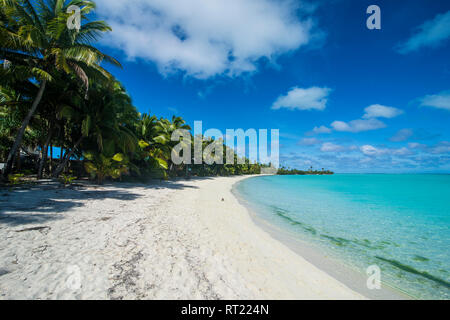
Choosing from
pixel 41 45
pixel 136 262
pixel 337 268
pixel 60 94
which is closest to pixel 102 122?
pixel 60 94

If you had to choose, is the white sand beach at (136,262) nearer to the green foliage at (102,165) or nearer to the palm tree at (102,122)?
the green foliage at (102,165)

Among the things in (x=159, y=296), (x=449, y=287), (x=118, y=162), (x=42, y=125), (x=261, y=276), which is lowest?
(x=449, y=287)

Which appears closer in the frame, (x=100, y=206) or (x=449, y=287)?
(x=449, y=287)

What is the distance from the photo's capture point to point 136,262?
2955 millimetres

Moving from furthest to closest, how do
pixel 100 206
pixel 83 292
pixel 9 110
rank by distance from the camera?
pixel 9 110 < pixel 100 206 < pixel 83 292

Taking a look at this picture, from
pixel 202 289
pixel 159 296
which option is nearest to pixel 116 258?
pixel 159 296

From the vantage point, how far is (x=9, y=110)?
34.4 ft

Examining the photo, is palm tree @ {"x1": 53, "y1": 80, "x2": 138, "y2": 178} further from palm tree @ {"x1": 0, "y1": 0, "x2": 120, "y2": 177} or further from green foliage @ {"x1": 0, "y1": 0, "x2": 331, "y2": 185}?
palm tree @ {"x1": 0, "y1": 0, "x2": 120, "y2": 177}

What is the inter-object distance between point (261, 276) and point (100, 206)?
19.4ft

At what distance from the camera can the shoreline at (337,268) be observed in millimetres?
3200

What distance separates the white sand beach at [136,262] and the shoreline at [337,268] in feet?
1.33

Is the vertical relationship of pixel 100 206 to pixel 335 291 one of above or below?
above

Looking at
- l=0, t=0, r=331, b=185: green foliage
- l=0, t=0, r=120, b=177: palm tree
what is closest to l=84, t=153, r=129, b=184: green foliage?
l=0, t=0, r=331, b=185: green foliage

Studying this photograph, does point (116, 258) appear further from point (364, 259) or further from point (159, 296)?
point (364, 259)
